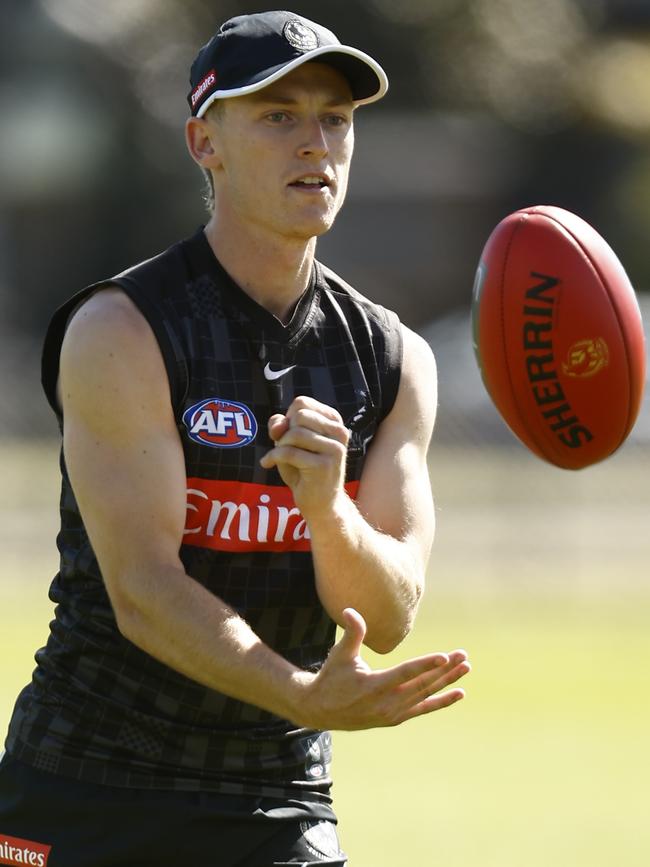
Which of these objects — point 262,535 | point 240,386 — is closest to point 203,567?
point 262,535

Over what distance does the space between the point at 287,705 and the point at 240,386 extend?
0.84 meters

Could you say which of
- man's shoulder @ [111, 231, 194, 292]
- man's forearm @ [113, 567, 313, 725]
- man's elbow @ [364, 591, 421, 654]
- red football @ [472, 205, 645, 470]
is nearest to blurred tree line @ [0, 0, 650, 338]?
red football @ [472, 205, 645, 470]

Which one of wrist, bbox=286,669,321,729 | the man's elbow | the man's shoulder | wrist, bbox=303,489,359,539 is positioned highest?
the man's shoulder

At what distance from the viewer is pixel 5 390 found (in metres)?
21.3

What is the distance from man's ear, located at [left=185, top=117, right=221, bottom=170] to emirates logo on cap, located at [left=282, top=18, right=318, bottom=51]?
30cm

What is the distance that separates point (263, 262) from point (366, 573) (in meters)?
0.83

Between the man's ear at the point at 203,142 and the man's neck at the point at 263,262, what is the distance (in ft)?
0.53

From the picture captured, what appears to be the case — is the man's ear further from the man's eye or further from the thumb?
the thumb

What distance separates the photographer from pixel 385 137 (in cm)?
2873

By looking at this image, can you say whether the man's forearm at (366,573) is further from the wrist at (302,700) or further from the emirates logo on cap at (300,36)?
the emirates logo on cap at (300,36)

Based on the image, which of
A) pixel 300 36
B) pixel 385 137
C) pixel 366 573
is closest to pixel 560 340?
pixel 366 573

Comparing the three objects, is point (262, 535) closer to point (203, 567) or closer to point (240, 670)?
point (203, 567)

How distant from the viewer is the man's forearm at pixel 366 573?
3961 mm

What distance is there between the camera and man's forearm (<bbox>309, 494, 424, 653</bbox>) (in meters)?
3.96
